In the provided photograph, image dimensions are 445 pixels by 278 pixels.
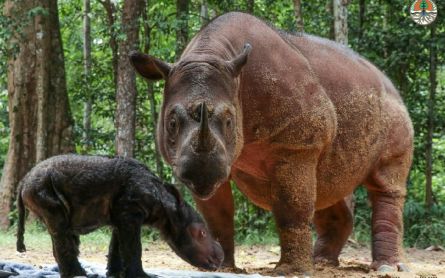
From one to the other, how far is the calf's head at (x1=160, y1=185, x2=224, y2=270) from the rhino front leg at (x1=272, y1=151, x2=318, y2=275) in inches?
43.3

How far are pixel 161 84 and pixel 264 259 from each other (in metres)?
5.82

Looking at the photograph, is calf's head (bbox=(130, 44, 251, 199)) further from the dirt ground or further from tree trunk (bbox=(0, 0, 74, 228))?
tree trunk (bbox=(0, 0, 74, 228))

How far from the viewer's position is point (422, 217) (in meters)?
13.8

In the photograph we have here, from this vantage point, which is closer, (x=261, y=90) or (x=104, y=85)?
(x=261, y=90)

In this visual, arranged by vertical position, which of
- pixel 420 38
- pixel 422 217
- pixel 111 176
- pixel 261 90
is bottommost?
pixel 422 217

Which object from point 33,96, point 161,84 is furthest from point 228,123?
point 33,96

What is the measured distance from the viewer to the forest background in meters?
12.9

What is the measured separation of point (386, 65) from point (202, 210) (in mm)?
7750

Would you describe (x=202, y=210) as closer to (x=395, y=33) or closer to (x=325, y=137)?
(x=325, y=137)

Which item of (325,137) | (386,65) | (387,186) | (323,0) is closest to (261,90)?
(325,137)

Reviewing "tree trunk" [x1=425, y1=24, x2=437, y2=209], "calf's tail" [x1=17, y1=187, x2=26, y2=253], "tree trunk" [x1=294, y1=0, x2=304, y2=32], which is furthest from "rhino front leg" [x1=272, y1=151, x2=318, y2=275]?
"tree trunk" [x1=425, y1=24, x2=437, y2=209]

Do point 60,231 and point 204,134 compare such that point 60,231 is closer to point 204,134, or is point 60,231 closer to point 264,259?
point 204,134

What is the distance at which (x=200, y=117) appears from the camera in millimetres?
5473

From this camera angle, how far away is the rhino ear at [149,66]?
19.9ft
